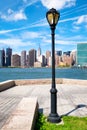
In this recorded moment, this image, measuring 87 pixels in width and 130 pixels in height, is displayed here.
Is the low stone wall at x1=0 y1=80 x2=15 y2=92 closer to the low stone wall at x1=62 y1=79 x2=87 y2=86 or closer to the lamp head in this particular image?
the low stone wall at x1=62 y1=79 x2=87 y2=86

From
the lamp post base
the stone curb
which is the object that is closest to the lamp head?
the stone curb

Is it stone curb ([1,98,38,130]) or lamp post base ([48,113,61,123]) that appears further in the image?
lamp post base ([48,113,61,123])

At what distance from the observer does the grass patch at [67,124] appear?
343 inches

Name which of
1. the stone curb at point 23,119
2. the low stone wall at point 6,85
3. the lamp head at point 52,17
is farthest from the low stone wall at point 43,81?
the lamp head at point 52,17

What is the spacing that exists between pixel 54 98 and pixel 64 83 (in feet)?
60.7

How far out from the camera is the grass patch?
8722 millimetres

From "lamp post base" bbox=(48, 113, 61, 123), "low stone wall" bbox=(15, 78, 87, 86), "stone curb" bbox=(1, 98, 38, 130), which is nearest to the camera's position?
"stone curb" bbox=(1, 98, 38, 130)

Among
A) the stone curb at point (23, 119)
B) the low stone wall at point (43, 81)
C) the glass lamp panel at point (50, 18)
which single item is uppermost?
the glass lamp panel at point (50, 18)

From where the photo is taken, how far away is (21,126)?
6.89 meters

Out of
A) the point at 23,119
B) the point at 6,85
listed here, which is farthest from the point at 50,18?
the point at 6,85

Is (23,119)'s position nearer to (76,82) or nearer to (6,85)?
(6,85)

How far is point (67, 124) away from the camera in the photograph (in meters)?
9.15

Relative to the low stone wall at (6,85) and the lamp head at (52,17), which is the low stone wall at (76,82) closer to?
the low stone wall at (6,85)

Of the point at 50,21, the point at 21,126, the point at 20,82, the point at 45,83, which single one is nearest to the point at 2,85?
the point at 20,82
